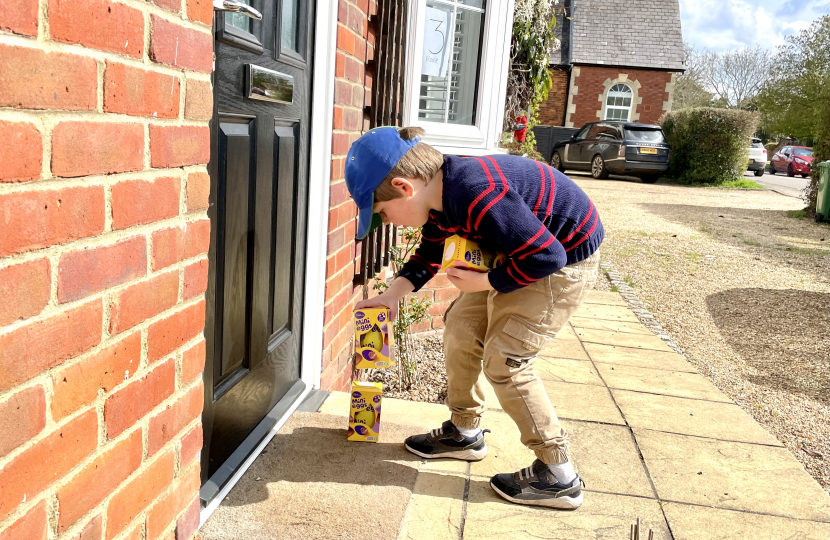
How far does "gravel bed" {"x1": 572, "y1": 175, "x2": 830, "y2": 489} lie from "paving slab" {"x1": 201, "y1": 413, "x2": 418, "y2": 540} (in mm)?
2107

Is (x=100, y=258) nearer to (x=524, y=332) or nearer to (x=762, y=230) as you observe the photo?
(x=524, y=332)

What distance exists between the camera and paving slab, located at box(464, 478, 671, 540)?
82.7 inches

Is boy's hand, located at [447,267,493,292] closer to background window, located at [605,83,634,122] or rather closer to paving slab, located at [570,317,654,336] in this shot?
paving slab, located at [570,317,654,336]

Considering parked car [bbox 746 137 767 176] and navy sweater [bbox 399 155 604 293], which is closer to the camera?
navy sweater [bbox 399 155 604 293]

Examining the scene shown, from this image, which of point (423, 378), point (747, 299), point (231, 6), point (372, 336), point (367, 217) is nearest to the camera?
point (231, 6)

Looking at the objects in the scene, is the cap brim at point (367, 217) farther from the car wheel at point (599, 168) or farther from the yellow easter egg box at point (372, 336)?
the car wheel at point (599, 168)

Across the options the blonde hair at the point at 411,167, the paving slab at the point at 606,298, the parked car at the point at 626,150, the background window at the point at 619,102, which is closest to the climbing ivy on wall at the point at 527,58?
the paving slab at the point at 606,298

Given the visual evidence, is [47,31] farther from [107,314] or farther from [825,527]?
[825,527]

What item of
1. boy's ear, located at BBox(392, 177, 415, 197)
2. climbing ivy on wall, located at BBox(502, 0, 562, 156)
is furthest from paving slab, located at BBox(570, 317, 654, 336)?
boy's ear, located at BBox(392, 177, 415, 197)

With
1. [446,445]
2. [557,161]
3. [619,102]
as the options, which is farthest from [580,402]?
[619,102]

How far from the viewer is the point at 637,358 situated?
13.9 feet

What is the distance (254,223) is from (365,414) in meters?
0.82

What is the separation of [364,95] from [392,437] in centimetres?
169

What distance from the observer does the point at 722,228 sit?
11125mm
